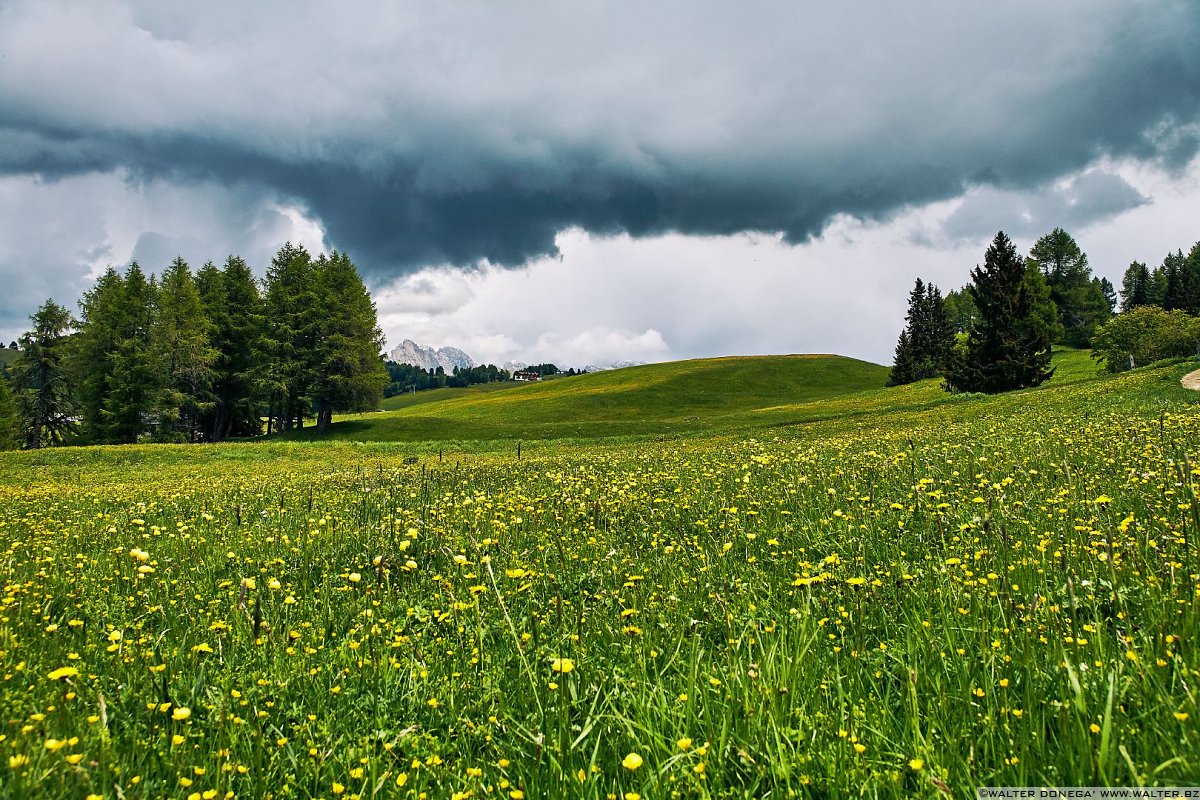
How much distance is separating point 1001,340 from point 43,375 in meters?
97.0

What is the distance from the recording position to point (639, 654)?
3598 millimetres

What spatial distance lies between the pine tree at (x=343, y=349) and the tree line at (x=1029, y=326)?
57.5m

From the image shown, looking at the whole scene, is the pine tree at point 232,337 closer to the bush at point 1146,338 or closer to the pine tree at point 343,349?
the pine tree at point 343,349

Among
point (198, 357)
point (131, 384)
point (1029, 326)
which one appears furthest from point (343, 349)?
point (1029, 326)

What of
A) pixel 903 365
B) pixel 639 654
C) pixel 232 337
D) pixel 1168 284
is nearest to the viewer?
pixel 639 654

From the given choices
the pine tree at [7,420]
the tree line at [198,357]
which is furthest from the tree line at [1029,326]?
the pine tree at [7,420]

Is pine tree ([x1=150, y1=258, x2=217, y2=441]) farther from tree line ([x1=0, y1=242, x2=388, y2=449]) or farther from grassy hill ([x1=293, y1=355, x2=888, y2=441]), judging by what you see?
grassy hill ([x1=293, y1=355, x2=888, y2=441])

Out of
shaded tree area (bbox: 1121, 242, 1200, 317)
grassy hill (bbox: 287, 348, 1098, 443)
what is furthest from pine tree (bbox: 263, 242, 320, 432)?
shaded tree area (bbox: 1121, 242, 1200, 317)

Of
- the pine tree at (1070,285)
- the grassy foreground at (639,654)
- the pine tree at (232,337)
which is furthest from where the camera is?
the pine tree at (1070,285)

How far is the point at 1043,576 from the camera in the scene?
429 centimetres

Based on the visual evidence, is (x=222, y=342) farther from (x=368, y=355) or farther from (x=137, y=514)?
(x=137, y=514)

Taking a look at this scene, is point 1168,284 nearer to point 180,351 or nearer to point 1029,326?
point 1029,326

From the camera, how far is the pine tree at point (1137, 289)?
113125 millimetres

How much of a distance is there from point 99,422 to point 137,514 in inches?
2252
